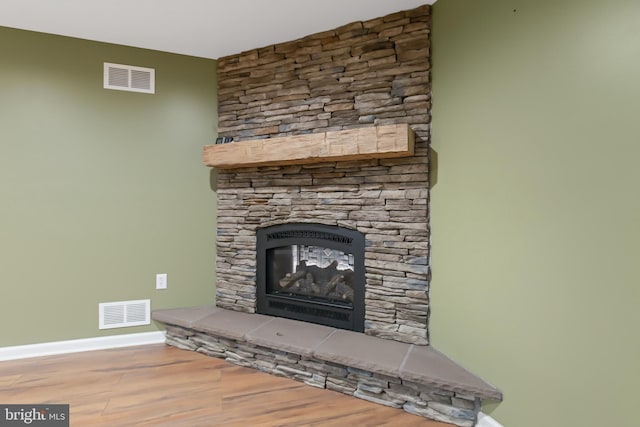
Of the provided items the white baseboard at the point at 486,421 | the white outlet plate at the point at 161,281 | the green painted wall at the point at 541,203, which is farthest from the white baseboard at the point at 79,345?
the white baseboard at the point at 486,421

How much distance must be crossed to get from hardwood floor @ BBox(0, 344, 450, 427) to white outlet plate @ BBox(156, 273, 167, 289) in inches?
21.2

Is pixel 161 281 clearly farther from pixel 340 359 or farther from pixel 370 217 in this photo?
pixel 370 217

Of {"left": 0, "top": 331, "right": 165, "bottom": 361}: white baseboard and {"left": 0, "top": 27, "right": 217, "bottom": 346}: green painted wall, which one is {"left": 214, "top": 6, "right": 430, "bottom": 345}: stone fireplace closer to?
{"left": 0, "top": 27, "right": 217, "bottom": 346}: green painted wall

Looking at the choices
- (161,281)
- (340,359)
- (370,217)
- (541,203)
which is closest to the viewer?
(541,203)

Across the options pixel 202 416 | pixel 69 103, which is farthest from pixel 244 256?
pixel 69 103

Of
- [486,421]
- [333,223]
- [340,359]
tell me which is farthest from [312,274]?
[486,421]

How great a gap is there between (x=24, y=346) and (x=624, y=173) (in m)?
3.61

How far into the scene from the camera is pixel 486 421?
1.75 metres

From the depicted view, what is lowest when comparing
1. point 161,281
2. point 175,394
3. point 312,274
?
point 175,394

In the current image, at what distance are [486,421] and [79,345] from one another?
2.78 metres

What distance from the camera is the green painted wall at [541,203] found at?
1.26 metres

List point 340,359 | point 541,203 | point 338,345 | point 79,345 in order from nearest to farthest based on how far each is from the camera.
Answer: point 541,203 → point 340,359 → point 338,345 → point 79,345

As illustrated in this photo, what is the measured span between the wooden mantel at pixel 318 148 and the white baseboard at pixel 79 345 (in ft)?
4.85

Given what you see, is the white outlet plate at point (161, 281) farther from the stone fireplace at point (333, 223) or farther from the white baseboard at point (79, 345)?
the white baseboard at point (79, 345)
